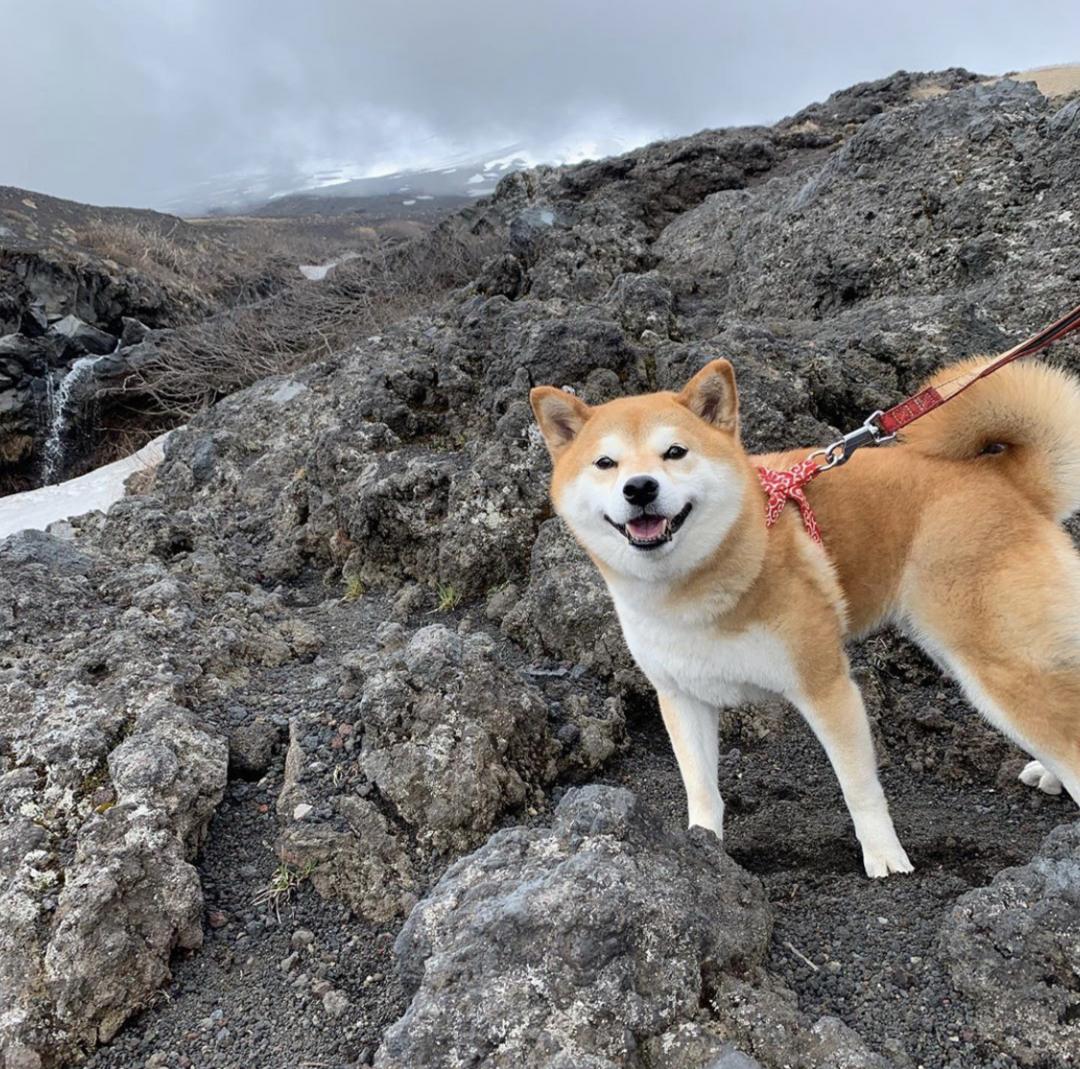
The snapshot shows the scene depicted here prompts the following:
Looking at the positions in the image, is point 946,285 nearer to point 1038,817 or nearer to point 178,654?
point 1038,817

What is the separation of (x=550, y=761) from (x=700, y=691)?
94 centimetres

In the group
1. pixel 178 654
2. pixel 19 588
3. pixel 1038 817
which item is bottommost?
pixel 1038 817

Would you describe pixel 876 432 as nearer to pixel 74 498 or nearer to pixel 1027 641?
pixel 1027 641

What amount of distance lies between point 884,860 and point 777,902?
423mm

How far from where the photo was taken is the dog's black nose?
2598 millimetres

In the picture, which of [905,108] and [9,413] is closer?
[905,108]

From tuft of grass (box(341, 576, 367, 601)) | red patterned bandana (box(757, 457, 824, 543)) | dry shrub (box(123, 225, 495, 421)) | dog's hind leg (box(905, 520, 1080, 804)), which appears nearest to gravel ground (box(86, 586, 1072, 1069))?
dog's hind leg (box(905, 520, 1080, 804))

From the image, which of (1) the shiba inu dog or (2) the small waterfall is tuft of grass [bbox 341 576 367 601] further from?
(2) the small waterfall

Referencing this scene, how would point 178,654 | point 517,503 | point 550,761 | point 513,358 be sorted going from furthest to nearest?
point 513,358 → point 517,503 → point 178,654 → point 550,761

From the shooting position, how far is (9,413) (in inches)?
658

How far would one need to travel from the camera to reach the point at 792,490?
3041 mm

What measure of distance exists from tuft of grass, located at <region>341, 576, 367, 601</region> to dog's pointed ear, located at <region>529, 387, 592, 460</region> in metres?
2.83

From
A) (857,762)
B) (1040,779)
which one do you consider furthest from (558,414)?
(1040,779)

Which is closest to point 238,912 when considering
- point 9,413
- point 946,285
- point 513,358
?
point 513,358
